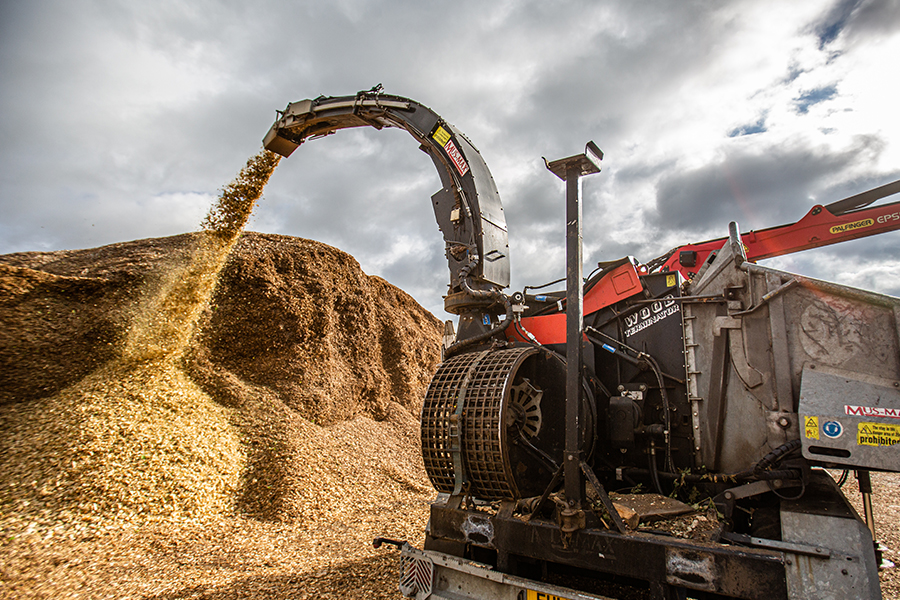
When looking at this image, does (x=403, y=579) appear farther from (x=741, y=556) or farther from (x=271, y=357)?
(x=271, y=357)

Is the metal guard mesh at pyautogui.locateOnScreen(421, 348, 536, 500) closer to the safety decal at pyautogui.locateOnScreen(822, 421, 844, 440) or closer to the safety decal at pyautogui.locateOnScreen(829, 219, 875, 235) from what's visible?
the safety decal at pyautogui.locateOnScreen(822, 421, 844, 440)

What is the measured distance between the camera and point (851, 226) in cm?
660

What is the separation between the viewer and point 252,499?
6.78 meters

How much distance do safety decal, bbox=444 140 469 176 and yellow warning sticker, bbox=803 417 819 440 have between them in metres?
3.14

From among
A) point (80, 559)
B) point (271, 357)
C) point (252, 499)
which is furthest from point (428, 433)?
point (271, 357)

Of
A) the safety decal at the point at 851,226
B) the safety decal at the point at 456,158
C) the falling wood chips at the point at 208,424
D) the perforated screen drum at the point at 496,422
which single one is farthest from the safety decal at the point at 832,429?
the safety decal at the point at 851,226

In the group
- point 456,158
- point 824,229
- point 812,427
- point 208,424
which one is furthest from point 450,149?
point 208,424

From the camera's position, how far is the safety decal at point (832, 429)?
2.60m

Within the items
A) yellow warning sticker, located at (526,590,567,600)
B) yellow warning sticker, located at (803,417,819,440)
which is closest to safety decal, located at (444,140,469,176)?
yellow warning sticker, located at (803,417,819,440)

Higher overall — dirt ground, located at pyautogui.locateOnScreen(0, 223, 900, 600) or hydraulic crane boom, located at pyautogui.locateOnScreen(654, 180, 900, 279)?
hydraulic crane boom, located at pyautogui.locateOnScreen(654, 180, 900, 279)

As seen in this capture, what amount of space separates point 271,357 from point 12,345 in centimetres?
396

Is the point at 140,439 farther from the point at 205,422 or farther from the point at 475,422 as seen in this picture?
the point at 475,422

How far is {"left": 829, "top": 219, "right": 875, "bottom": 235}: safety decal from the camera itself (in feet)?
21.2

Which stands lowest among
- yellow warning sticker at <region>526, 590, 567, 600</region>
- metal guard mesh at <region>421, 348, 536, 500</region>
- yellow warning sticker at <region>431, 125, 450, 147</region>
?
yellow warning sticker at <region>526, 590, 567, 600</region>
